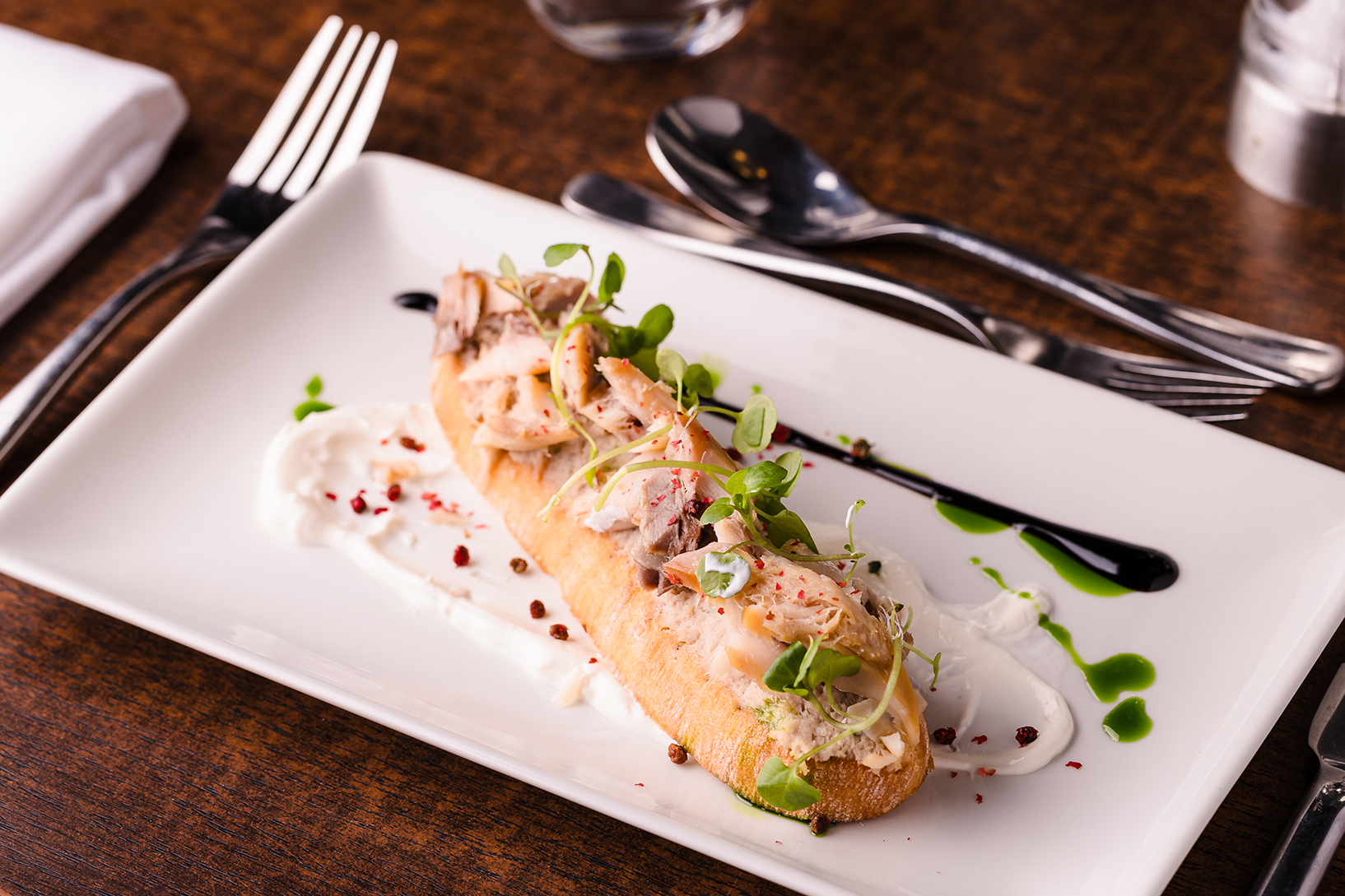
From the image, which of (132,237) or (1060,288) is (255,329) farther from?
(1060,288)

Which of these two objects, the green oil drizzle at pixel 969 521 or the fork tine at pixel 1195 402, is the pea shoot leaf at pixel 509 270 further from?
the fork tine at pixel 1195 402

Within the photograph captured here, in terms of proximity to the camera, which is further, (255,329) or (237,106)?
(237,106)

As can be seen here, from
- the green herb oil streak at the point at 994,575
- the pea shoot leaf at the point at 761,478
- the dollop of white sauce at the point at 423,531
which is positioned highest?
the pea shoot leaf at the point at 761,478

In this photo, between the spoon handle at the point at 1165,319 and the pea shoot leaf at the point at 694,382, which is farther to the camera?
the spoon handle at the point at 1165,319

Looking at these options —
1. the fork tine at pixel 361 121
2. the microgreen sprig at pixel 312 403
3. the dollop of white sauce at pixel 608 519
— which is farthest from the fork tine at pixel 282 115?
the dollop of white sauce at pixel 608 519

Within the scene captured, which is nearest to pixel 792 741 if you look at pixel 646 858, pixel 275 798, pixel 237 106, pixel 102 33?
pixel 646 858

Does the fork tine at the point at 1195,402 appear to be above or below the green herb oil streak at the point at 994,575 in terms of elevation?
above

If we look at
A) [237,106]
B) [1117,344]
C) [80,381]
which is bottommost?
[80,381]

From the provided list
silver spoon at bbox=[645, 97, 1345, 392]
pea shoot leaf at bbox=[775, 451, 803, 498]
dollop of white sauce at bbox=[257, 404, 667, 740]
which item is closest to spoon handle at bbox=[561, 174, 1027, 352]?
silver spoon at bbox=[645, 97, 1345, 392]
